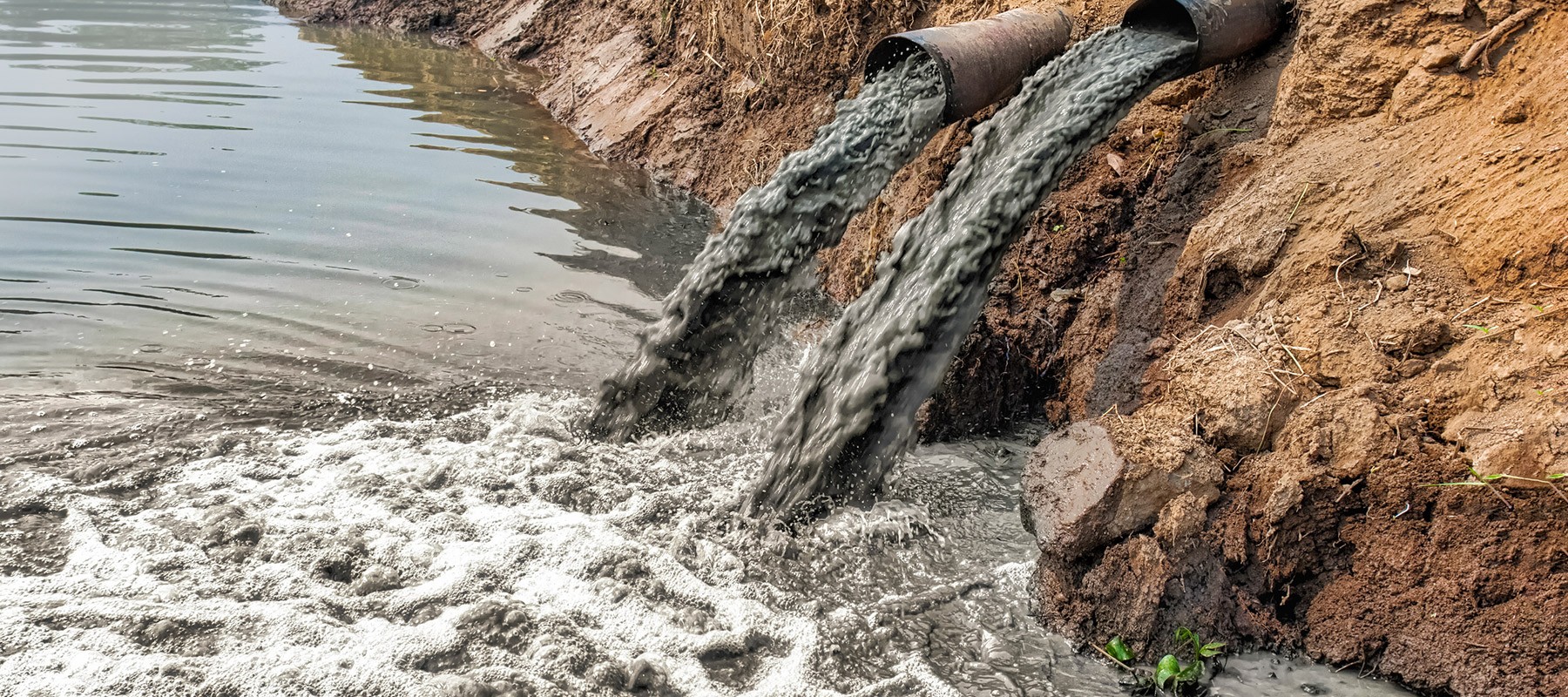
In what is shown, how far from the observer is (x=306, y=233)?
590cm

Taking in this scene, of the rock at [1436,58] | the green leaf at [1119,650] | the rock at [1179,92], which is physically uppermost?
the rock at [1436,58]

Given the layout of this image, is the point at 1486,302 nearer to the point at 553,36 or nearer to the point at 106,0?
the point at 553,36

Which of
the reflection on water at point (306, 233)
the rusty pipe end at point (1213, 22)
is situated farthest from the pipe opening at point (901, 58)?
the reflection on water at point (306, 233)

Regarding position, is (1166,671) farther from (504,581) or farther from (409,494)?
(409,494)

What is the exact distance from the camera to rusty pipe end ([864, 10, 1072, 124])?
3.98m

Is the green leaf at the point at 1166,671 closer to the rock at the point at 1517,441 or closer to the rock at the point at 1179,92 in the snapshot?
the rock at the point at 1517,441

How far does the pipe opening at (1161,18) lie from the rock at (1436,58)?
0.76m

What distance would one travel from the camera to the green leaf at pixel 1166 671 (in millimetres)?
2730

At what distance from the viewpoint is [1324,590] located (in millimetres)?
2932

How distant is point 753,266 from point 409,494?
1588 mm

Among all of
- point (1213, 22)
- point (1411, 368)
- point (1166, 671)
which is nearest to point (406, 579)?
point (1166, 671)

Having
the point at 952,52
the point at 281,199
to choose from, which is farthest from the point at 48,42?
the point at 952,52

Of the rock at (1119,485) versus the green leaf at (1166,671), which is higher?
the rock at (1119,485)

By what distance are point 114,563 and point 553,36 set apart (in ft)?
29.1
